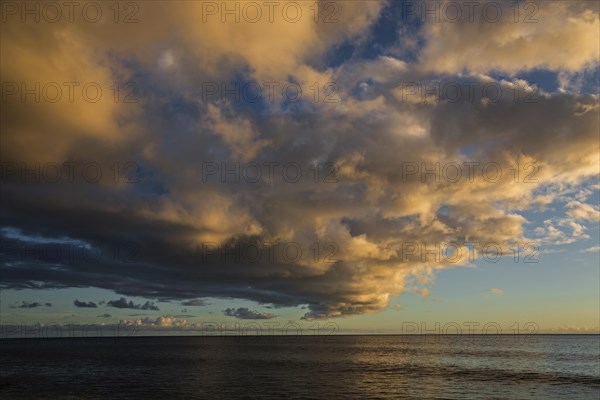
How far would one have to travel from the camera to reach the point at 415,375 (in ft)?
295

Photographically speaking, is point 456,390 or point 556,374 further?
point 556,374

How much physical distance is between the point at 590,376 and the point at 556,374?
19.0 feet

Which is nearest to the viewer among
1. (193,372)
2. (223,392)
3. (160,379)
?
(223,392)

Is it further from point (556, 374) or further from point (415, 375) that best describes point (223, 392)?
point (556, 374)

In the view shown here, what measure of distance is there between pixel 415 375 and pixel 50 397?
6285cm

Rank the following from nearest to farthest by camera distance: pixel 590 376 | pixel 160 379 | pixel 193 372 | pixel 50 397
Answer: pixel 50 397 < pixel 160 379 < pixel 590 376 < pixel 193 372

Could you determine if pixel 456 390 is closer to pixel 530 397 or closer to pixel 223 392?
pixel 530 397

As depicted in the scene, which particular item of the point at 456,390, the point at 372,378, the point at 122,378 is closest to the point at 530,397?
the point at 456,390

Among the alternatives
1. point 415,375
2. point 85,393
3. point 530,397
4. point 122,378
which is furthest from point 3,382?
point 530,397

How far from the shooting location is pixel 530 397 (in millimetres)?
62594

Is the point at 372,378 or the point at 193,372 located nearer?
the point at 372,378

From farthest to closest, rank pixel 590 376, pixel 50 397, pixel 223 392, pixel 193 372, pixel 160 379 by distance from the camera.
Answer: pixel 193 372 < pixel 590 376 < pixel 160 379 < pixel 223 392 < pixel 50 397

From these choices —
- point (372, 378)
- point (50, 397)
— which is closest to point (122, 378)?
point (50, 397)

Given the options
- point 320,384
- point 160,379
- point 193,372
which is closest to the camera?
point 320,384
